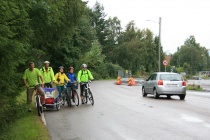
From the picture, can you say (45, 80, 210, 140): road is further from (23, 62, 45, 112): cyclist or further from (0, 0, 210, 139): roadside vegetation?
(0, 0, 210, 139): roadside vegetation

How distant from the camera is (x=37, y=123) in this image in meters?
10.3

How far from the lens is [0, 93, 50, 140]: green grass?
827 centimetres

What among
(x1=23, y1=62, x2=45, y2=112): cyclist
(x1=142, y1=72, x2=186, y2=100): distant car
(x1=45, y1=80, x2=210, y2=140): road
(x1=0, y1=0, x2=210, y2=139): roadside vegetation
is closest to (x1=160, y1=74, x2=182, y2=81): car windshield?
(x1=142, y1=72, x2=186, y2=100): distant car

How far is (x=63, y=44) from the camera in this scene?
1677 inches

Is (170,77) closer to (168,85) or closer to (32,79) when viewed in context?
(168,85)

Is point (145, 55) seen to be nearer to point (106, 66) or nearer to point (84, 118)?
point (106, 66)

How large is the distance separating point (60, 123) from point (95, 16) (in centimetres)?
8522

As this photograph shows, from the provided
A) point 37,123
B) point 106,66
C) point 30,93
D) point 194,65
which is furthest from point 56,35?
point 194,65

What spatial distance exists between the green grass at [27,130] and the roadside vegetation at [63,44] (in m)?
0.11

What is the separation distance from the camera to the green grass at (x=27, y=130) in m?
8.27

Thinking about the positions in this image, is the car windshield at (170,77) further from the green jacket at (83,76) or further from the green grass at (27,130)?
the green grass at (27,130)

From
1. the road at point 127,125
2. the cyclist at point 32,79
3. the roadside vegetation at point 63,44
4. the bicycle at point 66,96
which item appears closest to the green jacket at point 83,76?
the bicycle at point 66,96

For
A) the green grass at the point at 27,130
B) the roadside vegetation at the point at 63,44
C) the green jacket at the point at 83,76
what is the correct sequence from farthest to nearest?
1. the green jacket at the point at 83,76
2. the roadside vegetation at the point at 63,44
3. the green grass at the point at 27,130

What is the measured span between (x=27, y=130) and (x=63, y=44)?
33.9m
